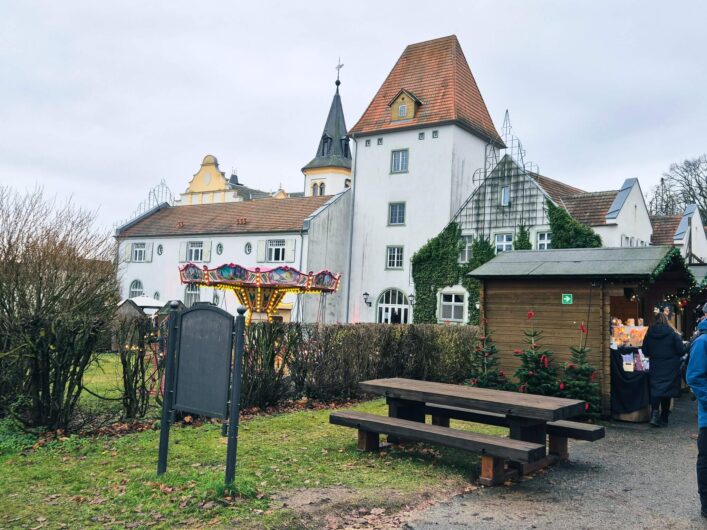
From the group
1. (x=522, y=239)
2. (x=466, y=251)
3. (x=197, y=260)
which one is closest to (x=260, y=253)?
(x=197, y=260)

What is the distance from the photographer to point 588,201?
3019 centimetres

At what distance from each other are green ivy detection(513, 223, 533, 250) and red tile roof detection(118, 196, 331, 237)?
1278 centimetres

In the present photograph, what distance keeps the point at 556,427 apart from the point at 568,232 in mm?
22706

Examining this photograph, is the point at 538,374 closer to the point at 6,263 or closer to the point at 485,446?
the point at 485,446

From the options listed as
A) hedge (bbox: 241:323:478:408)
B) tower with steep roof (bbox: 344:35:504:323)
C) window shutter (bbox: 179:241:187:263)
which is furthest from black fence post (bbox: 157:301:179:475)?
window shutter (bbox: 179:241:187:263)

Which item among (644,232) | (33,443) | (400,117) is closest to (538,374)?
(33,443)

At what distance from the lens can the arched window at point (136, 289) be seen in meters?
45.4

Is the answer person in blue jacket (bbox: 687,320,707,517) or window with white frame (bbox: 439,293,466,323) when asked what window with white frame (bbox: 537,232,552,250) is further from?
person in blue jacket (bbox: 687,320,707,517)

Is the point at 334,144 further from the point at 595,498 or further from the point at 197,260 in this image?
the point at 595,498

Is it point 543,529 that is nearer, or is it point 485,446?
point 543,529

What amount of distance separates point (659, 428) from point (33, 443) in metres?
9.54

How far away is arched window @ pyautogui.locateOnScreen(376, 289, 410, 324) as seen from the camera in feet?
116

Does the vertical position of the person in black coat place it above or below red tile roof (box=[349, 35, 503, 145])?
below

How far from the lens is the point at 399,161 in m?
36.9
